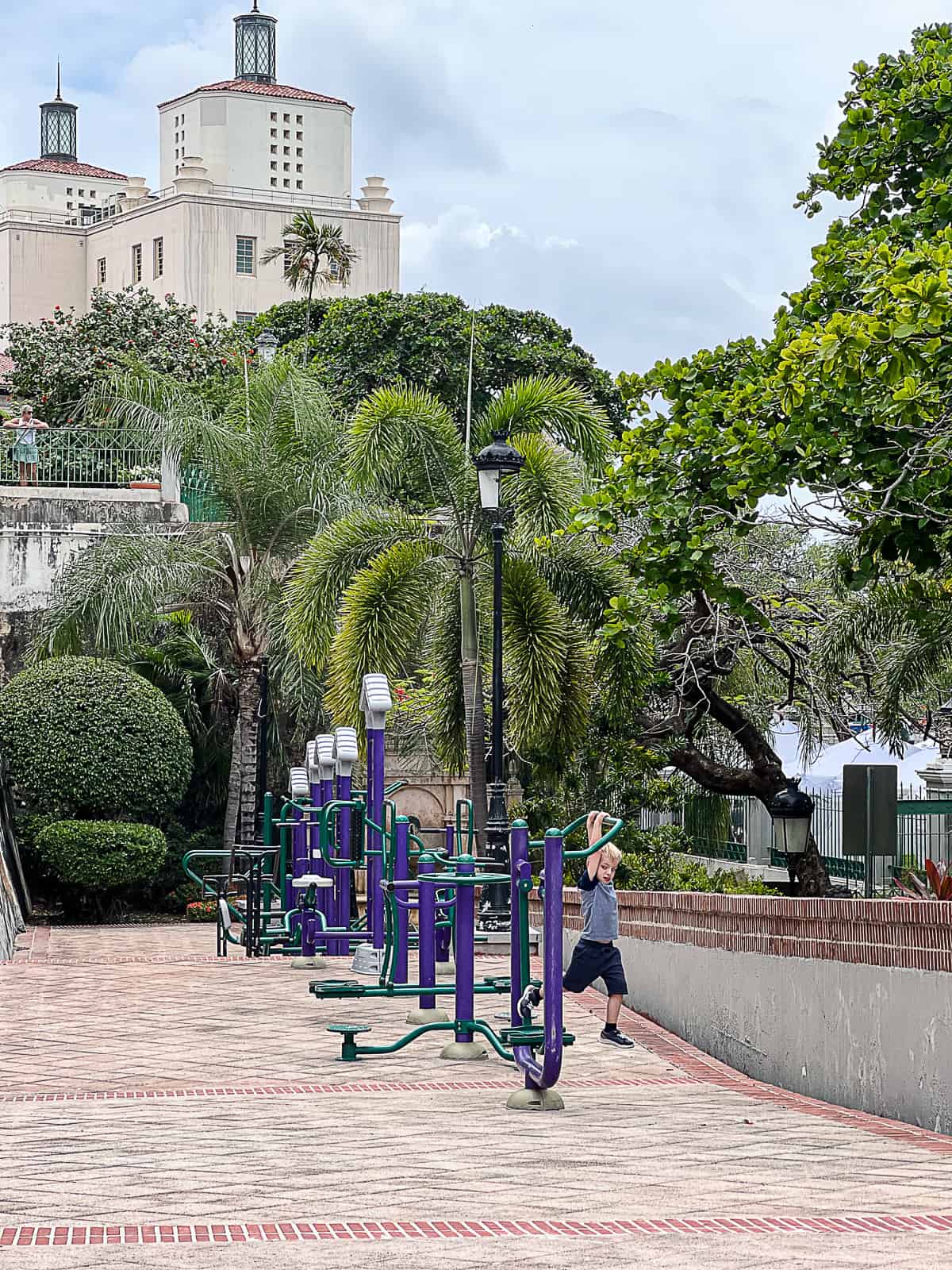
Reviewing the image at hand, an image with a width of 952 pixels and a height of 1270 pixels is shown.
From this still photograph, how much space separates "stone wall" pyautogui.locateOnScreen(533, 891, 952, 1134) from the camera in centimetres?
893

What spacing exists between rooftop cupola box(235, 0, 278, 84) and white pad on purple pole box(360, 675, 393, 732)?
99492 mm

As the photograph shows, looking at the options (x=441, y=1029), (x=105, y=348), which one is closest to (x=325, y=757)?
(x=441, y=1029)

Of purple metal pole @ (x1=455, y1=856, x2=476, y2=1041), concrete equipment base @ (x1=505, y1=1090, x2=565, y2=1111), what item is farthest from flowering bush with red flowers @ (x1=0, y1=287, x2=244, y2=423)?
concrete equipment base @ (x1=505, y1=1090, x2=565, y2=1111)

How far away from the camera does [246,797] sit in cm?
2397

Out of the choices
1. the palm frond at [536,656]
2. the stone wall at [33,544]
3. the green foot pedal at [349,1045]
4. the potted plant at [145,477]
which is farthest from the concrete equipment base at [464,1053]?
the potted plant at [145,477]

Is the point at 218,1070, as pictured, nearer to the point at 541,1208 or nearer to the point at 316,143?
the point at 541,1208

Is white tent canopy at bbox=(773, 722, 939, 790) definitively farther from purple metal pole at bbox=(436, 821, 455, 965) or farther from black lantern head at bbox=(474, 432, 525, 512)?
purple metal pole at bbox=(436, 821, 455, 965)

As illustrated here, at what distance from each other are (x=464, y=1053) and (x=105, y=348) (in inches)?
1464

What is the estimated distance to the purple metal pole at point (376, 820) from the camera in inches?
553

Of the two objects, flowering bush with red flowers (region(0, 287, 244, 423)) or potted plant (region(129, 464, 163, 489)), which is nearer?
potted plant (region(129, 464, 163, 489))

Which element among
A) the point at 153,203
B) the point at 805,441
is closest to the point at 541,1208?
the point at 805,441

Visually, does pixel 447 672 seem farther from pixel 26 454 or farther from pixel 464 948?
pixel 26 454

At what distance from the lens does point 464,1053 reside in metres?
10.6

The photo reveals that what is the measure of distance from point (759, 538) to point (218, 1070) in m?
13.7
